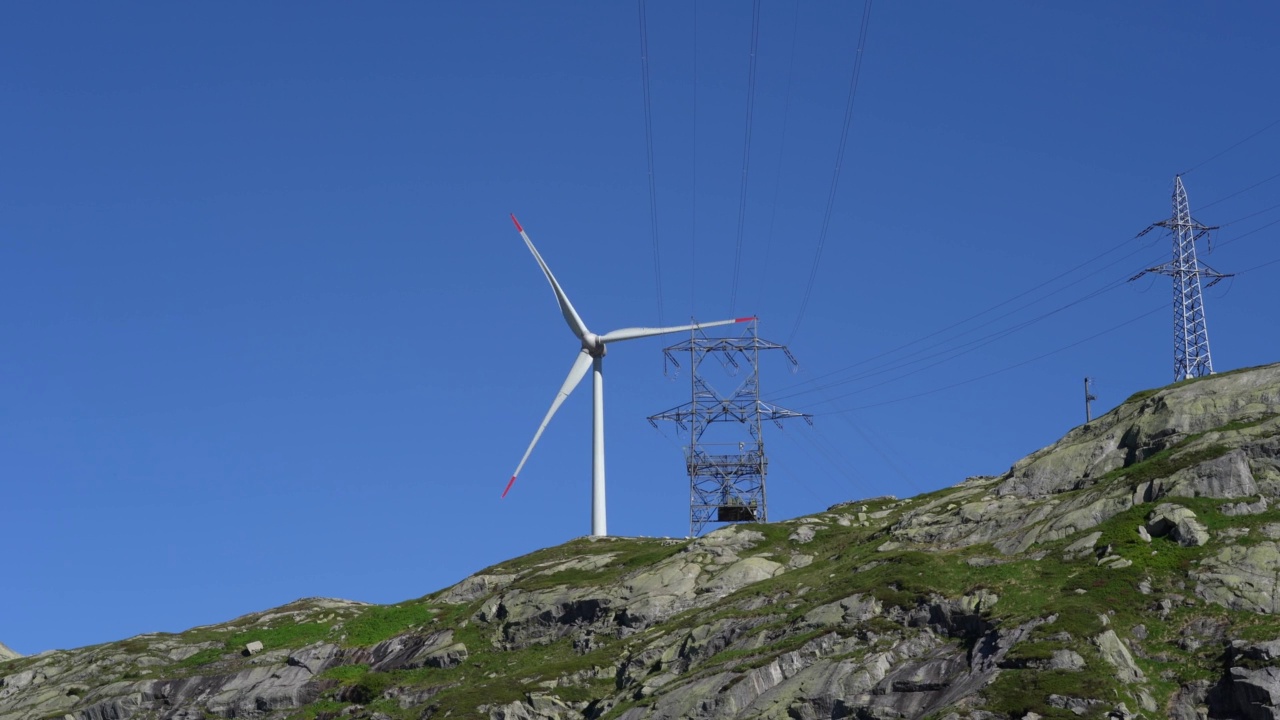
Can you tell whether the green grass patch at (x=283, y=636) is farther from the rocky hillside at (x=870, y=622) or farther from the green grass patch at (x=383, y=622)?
the green grass patch at (x=383, y=622)

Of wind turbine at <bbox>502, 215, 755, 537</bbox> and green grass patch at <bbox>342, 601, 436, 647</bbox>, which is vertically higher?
wind turbine at <bbox>502, 215, 755, 537</bbox>

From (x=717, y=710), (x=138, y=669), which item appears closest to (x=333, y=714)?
(x=138, y=669)

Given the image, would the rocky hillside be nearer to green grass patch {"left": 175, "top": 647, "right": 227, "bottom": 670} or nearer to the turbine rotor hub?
green grass patch {"left": 175, "top": 647, "right": 227, "bottom": 670}

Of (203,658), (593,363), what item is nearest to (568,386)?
(593,363)

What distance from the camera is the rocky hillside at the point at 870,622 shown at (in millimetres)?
90188

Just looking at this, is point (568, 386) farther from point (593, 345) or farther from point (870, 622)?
point (870, 622)

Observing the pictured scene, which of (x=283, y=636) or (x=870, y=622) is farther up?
(x=283, y=636)

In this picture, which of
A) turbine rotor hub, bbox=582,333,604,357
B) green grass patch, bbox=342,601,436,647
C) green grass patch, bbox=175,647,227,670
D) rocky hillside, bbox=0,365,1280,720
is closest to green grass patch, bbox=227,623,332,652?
rocky hillside, bbox=0,365,1280,720

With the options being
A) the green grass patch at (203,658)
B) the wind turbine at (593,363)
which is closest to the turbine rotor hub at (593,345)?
the wind turbine at (593,363)

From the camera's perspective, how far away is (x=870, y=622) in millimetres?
104375

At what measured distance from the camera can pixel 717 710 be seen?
3939 inches

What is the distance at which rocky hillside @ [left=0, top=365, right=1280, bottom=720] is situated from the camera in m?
90.2

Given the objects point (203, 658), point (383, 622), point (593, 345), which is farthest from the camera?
point (593, 345)

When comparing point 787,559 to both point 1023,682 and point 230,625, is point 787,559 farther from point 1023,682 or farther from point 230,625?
point 230,625
